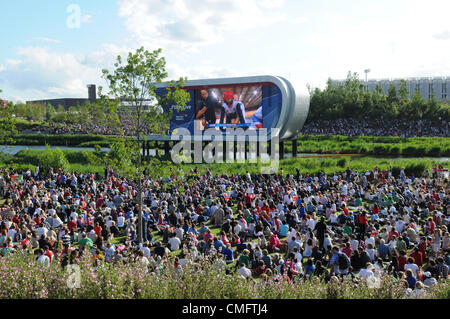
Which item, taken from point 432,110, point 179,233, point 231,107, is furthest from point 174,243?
point 432,110

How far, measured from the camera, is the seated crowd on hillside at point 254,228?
11203 millimetres

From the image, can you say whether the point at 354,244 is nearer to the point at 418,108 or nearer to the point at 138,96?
the point at 138,96

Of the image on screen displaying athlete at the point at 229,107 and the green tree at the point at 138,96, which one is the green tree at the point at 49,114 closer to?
the image on screen displaying athlete at the point at 229,107

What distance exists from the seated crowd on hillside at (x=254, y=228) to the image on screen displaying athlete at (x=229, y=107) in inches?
684

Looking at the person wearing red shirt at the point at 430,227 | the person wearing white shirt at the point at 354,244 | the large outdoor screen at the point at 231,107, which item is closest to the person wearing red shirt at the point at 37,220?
the person wearing white shirt at the point at 354,244

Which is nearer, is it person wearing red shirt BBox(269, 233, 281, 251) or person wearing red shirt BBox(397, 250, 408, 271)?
person wearing red shirt BBox(397, 250, 408, 271)

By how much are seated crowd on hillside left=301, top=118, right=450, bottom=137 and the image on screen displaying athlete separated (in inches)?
1547

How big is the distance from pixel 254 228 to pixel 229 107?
1156 inches

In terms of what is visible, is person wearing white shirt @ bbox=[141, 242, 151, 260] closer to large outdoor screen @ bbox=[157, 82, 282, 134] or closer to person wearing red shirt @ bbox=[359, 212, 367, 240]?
person wearing red shirt @ bbox=[359, 212, 367, 240]

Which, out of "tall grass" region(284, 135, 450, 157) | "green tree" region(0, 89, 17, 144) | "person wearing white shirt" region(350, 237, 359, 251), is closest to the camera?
"person wearing white shirt" region(350, 237, 359, 251)

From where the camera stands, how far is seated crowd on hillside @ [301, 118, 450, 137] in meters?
75.4

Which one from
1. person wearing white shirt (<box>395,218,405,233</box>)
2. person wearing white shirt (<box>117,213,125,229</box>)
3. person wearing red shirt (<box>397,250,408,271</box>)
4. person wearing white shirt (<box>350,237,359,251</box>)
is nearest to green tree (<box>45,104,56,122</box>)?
person wearing white shirt (<box>117,213,125,229</box>)
